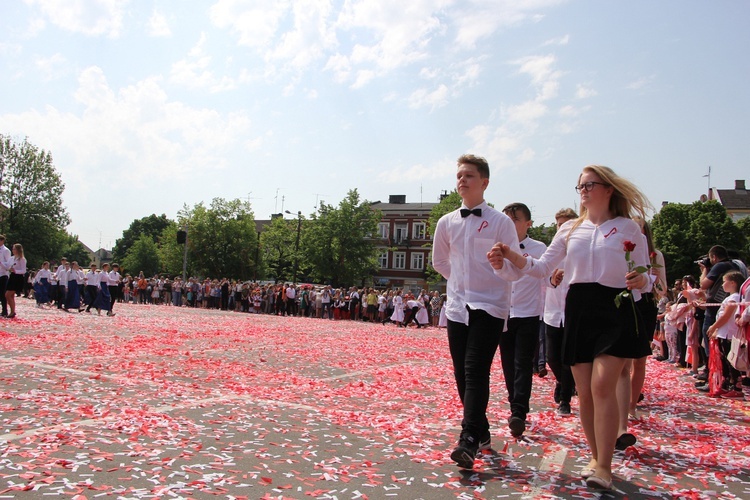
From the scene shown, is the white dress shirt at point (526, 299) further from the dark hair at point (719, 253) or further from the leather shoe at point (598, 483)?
the dark hair at point (719, 253)

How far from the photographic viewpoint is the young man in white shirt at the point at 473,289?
4477 millimetres

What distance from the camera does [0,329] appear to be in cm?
1315

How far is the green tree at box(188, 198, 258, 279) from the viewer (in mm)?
77000

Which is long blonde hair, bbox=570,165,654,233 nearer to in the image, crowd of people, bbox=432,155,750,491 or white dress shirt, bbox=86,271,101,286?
crowd of people, bbox=432,155,750,491

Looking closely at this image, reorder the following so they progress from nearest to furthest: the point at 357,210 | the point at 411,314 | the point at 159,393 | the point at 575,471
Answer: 1. the point at 575,471
2. the point at 159,393
3. the point at 411,314
4. the point at 357,210

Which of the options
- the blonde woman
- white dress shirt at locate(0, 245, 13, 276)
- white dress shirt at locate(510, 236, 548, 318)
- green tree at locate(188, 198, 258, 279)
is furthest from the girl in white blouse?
green tree at locate(188, 198, 258, 279)

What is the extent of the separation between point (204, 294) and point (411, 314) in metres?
17.5

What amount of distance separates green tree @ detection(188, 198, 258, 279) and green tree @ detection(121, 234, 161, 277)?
3318cm

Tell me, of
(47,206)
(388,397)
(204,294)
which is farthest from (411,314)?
(47,206)

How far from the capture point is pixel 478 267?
4.76 metres

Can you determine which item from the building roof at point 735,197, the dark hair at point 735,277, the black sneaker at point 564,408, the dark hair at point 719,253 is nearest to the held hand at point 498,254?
the black sneaker at point 564,408

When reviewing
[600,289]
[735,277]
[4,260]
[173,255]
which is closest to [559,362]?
[600,289]

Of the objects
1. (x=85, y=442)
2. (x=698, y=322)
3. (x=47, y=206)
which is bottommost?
(x=85, y=442)

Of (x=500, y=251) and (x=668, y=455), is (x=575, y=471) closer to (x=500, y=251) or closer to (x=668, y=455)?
(x=668, y=455)
